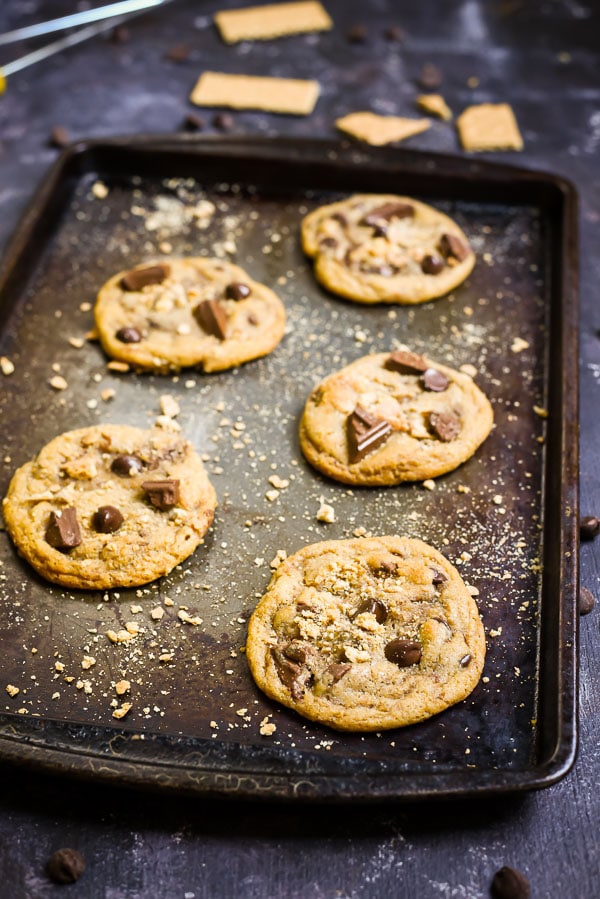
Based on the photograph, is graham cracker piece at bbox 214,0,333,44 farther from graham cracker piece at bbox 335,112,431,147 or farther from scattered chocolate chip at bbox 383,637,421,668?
scattered chocolate chip at bbox 383,637,421,668

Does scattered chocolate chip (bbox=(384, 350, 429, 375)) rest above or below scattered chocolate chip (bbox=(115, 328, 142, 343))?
below

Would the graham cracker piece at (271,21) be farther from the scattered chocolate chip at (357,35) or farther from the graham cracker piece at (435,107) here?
the graham cracker piece at (435,107)

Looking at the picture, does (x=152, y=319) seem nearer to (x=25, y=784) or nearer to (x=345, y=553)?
(x=345, y=553)

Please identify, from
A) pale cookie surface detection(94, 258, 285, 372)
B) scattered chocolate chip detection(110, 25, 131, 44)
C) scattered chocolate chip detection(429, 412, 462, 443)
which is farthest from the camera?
scattered chocolate chip detection(110, 25, 131, 44)

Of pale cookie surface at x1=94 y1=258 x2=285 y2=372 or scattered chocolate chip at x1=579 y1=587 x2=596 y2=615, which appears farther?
pale cookie surface at x1=94 y1=258 x2=285 y2=372

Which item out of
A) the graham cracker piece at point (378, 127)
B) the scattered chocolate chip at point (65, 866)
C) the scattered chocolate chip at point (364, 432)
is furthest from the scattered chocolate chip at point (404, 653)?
the graham cracker piece at point (378, 127)

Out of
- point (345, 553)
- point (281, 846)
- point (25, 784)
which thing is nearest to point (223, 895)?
point (281, 846)

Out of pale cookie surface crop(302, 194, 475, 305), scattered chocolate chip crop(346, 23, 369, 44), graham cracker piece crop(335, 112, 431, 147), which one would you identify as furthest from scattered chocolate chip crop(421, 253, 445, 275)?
scattered chocolate chip crop(346, 23, 369, 44)
